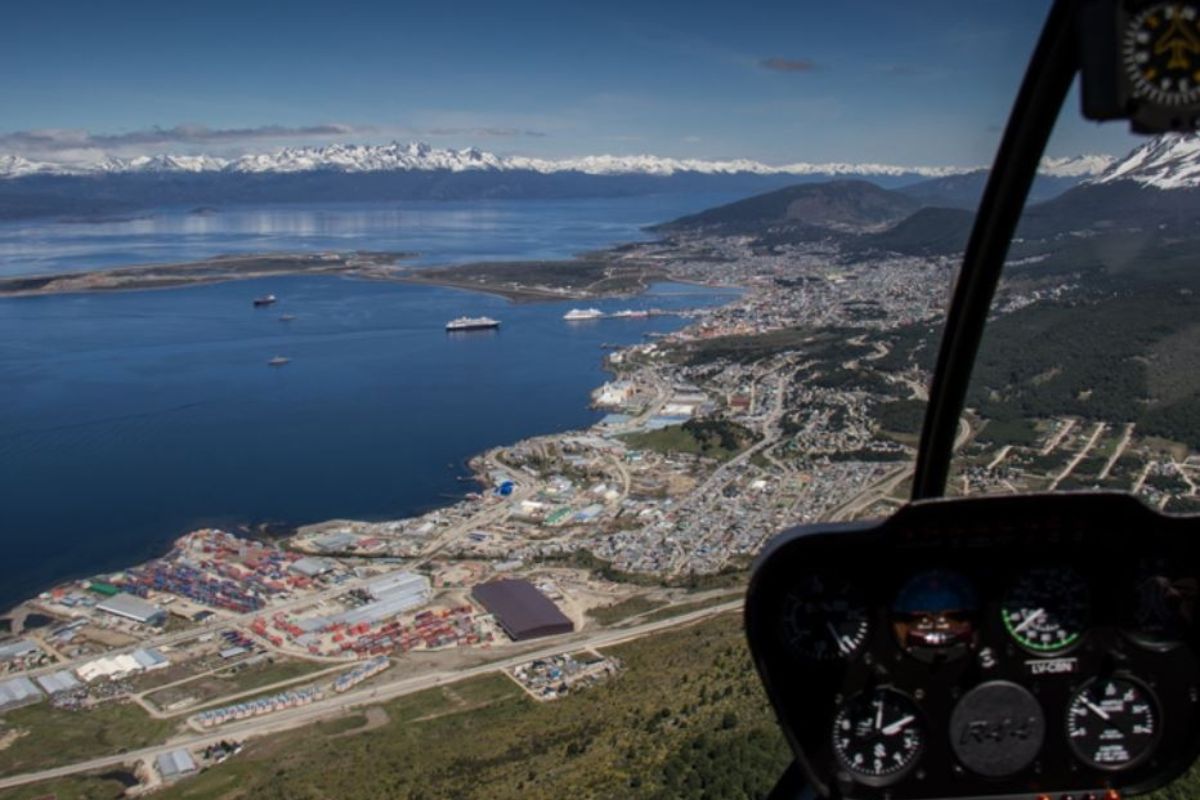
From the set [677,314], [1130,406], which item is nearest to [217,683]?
[1130,406]

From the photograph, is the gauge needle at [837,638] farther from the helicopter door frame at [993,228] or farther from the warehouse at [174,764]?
the warehouse at [174,764]

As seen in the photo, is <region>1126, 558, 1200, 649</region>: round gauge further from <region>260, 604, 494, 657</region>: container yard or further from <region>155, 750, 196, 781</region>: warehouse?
<region>260, 604, 494, 657</region>: container yard

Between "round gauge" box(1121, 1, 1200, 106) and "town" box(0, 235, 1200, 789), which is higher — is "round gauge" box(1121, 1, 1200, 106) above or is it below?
above

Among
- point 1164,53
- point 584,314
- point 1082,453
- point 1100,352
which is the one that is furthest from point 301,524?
point 584,314

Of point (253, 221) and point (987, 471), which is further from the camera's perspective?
point (253, 221)

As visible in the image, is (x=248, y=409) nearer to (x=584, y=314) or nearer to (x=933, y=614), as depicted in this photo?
(x=584, y=314)

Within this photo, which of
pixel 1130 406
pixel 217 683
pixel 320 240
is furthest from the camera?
pixel 320 240

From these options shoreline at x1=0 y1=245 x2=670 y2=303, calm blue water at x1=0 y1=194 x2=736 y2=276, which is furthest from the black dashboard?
calm blue water at x1=0 y1=194 x2=736 y2=276

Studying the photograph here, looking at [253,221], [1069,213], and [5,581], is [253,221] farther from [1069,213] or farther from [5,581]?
[1069,213]
